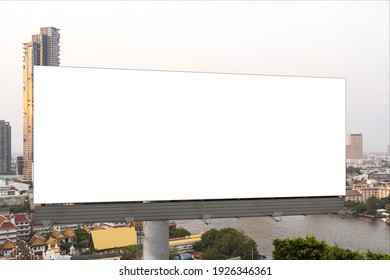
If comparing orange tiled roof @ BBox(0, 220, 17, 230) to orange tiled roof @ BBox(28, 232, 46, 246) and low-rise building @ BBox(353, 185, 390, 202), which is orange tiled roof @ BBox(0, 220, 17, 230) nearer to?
orange tiled roof @ BBox(28, 232, 46, 246)

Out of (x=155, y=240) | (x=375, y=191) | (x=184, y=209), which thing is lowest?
(x=375, y=191)

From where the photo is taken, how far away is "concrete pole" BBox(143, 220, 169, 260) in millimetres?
3158

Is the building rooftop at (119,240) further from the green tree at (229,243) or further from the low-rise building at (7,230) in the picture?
the low-rise building at (7,230)

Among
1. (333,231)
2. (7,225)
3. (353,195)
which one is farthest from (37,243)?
(333,231)

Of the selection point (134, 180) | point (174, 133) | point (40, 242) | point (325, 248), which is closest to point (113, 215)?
point (134, 180)

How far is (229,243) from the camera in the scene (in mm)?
8078

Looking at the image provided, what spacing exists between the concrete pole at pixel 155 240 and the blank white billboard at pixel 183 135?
0.25 metres

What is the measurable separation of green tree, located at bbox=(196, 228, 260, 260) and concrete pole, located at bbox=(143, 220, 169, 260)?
4.20 meters

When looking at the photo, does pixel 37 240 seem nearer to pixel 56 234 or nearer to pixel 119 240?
pixel 56 234

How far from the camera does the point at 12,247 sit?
24.5ft

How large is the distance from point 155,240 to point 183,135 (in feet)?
2.93

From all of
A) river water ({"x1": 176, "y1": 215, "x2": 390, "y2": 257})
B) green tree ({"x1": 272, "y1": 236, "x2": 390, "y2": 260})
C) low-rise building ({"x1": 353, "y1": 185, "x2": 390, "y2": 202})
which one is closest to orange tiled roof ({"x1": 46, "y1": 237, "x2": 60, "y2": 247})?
river water ({"x1": 176, "y1": 215, "x2": 390, "y2": 257})

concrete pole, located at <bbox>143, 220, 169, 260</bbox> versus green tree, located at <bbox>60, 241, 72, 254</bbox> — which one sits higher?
concrete pole, located at <bbox>143, 220, 169, 260</bbox>
